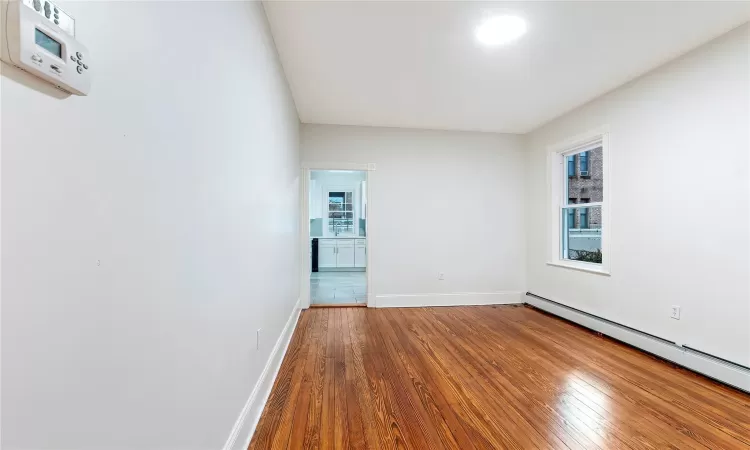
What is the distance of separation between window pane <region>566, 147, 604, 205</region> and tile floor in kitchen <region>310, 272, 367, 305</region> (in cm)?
316

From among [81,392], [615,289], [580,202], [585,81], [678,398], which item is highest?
[585,81]

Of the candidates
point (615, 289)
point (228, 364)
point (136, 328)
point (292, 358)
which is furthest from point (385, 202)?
point (136, 328)

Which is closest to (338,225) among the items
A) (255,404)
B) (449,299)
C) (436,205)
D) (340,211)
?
(340,211)

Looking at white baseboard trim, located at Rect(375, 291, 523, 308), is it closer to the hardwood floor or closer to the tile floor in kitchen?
the tile floor in kitchen

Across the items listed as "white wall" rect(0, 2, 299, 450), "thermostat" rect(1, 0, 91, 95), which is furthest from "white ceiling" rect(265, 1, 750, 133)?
"thermostat" rect(1, 0, 91, 95)

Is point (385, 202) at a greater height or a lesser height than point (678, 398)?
greater

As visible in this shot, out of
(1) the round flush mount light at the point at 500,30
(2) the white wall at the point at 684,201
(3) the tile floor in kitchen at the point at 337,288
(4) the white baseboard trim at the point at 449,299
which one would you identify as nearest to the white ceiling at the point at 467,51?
(1) the round flush mount light at the point at 500,30

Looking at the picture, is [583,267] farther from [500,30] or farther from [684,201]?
[500,30]

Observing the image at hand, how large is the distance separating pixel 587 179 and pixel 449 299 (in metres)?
2.31

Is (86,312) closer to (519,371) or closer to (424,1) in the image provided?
(424,1)

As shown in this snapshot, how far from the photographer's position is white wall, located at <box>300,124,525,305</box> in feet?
14.1

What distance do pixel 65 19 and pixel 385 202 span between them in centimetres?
389

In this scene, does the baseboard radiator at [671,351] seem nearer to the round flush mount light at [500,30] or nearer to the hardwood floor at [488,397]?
the hardwood floor at [488,397]

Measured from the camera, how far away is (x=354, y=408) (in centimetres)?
188
